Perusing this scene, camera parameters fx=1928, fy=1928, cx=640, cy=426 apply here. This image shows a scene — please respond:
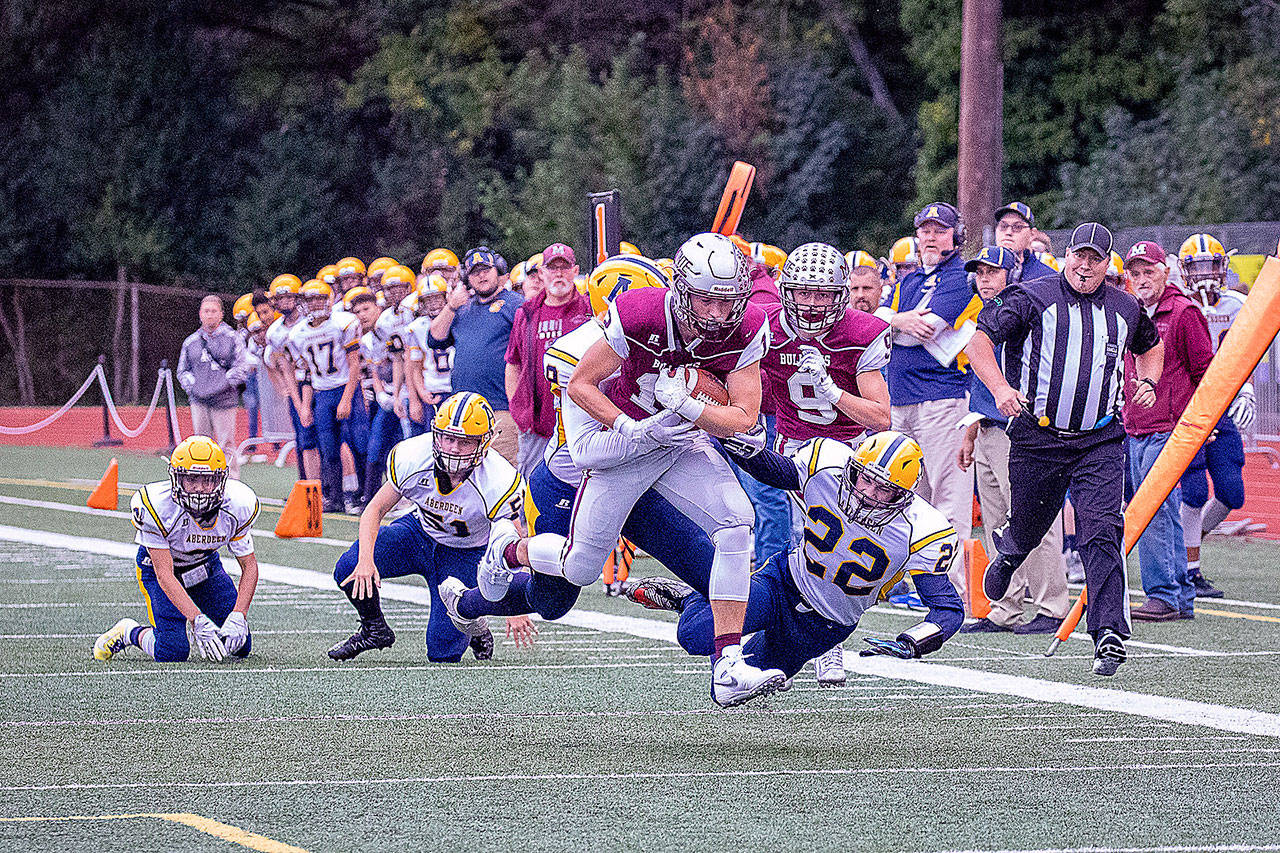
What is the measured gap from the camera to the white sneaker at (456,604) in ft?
27.0

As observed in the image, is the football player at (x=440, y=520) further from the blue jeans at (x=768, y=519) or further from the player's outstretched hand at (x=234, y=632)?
the blue jeans at (x=768, y=519)

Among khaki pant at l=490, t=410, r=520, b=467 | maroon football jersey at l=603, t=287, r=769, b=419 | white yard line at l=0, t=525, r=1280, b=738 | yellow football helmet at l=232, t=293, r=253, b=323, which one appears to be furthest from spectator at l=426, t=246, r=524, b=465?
yellow football helmet at l=232, t=293, r=253, b=323

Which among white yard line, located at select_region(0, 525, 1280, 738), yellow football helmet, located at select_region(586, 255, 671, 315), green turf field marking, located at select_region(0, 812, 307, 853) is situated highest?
yellow football helmet, located at select_region(586, 255, 671, 315)

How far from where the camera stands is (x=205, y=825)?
5305 millimetres

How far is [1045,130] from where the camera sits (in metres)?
29.9

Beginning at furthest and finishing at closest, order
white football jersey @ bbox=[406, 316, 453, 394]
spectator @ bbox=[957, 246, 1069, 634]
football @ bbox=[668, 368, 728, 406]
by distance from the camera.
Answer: white football jersey @ bbox=[406, 316, 453, 394] → spectator @ bbox=[957, 246, 1069, 634] → football @ bbox=[668, 368, 728, 406]

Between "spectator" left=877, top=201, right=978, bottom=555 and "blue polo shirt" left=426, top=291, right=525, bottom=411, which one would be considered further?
"blue polo shirt" left=426, top=291, right=525, bottom=411

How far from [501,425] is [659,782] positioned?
5648 millimetres

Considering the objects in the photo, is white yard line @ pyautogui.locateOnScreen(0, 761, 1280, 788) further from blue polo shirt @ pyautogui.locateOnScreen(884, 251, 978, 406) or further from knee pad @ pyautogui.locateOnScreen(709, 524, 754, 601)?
blue polo shirt @ pyautogui.locateOnScreen(884, 251, 978, 406)

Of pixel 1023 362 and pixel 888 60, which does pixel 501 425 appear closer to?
pixel 1023 362

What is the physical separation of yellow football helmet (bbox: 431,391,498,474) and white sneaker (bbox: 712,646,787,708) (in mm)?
2162

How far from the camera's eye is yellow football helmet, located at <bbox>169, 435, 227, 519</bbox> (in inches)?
320

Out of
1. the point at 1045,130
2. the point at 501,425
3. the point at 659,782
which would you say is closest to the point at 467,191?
the point at 1045,130

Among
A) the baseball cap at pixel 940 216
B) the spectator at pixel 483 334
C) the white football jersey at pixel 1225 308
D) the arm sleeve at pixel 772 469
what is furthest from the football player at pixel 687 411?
the white football jersey at pixel 1225 308
